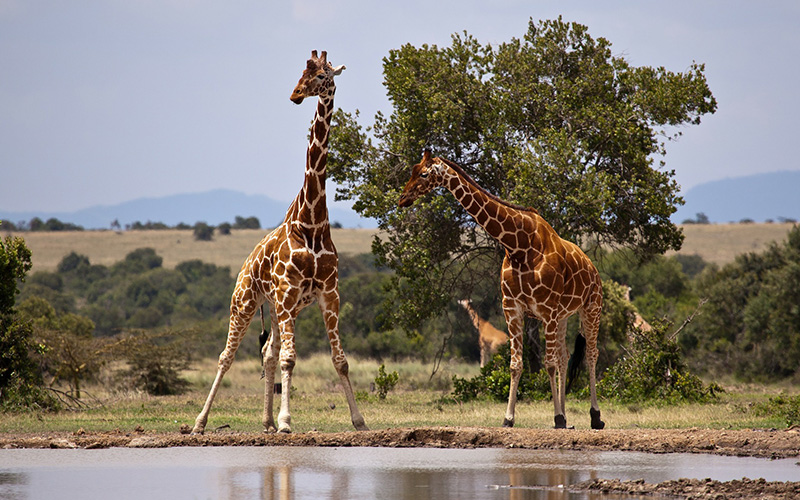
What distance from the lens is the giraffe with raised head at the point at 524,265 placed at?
1345cm

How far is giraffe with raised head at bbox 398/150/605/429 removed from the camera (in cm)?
1345

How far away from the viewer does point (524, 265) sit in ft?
44.2

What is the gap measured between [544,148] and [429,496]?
1198 centimetres

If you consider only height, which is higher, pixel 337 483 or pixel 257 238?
pixel 257 238

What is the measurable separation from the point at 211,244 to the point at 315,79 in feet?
238

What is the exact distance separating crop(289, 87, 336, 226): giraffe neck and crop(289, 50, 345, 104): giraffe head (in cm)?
12

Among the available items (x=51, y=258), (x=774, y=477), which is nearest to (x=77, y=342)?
(x=774, y=477)

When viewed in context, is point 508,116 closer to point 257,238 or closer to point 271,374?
point 271,374

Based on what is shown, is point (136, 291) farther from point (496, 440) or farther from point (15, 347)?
point (496, 440)

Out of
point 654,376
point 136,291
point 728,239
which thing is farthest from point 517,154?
point 728,239

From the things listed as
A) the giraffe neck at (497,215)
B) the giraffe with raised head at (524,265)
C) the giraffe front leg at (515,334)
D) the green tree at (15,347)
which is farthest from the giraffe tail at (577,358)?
the green tree at (15,347)

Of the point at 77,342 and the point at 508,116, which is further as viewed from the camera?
the point at 77,342

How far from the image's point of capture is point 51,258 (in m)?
74.9

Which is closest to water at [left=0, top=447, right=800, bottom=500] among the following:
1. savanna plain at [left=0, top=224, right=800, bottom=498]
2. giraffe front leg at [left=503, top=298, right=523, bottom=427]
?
savanna plain at [left=0, top=224, right=800, bottom=498]
